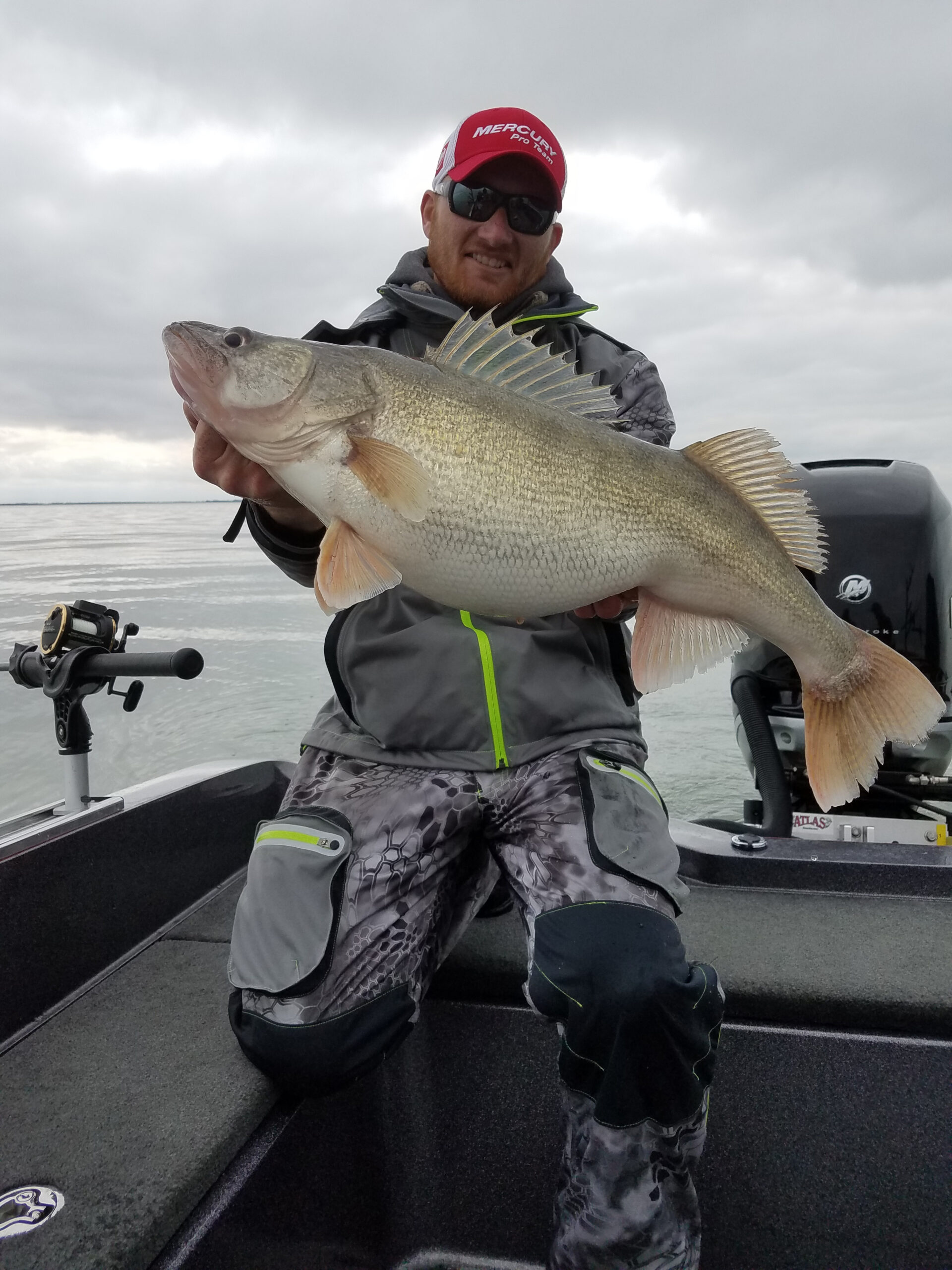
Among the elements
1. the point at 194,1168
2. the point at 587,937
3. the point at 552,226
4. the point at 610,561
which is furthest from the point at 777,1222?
the point at 552,226

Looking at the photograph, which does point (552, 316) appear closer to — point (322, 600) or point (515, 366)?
point (515, 366)

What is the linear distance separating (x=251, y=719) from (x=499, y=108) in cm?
484

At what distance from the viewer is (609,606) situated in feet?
6.48

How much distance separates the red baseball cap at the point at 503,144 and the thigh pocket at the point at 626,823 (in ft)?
5.11

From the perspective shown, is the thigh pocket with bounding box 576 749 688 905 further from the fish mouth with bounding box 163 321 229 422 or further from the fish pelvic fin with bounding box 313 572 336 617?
the fish mouth with bounding box 163 321 229 422

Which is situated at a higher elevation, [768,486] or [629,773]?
[768,486]

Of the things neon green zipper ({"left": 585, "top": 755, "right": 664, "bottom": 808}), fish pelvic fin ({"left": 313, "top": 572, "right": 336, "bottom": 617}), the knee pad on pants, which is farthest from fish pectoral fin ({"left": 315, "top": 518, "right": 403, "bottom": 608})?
the knee pad on pants

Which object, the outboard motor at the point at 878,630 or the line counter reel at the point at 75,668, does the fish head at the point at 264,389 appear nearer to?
the line counter reel at the point at 75,668

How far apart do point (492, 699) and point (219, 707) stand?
Answer: 519cm

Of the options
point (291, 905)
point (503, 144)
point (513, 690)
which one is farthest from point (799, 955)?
point (503, 144)

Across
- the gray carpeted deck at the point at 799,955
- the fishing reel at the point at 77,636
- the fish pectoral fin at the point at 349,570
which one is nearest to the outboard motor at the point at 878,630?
the gray carpeted deck at the point at 799,955

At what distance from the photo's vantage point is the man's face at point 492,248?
2.28 metres

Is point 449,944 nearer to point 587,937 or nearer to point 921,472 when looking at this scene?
point 587,937

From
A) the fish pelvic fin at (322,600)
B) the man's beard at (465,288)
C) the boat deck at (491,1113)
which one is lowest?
the boat deck at (491,1113)
